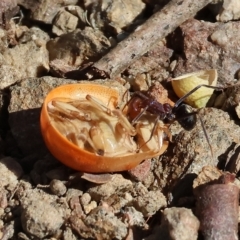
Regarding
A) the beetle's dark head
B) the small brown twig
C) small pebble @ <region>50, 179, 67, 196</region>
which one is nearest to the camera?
the small brown twig

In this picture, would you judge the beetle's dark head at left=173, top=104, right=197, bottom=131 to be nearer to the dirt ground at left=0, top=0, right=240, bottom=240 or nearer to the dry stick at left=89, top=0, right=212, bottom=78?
the dirt ground at left=0, top=0, right=240, bottom=240

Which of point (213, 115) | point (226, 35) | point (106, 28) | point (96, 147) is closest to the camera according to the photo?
point (96, 147)

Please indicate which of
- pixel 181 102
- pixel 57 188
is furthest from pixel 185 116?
pixel 57 188

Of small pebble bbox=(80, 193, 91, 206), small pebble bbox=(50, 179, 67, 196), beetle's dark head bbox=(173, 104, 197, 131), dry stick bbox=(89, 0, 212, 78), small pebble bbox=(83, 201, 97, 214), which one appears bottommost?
small pebble bbox=(83, 201, 97, 214)

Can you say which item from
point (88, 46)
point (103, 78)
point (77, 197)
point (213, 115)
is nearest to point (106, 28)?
point (88, 46)

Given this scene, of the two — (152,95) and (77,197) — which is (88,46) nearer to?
(152,95)

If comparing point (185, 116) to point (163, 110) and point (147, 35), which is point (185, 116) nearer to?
point (163, 110)

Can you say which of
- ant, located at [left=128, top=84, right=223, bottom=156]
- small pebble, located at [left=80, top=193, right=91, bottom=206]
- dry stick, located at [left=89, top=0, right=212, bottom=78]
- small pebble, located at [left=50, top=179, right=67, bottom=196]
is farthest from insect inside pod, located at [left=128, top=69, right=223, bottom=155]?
small pebble, located at [left=50, top=179, right=67, bottom=196]

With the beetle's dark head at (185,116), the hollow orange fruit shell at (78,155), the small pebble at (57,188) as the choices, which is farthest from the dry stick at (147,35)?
the small pebble at (57,188)
